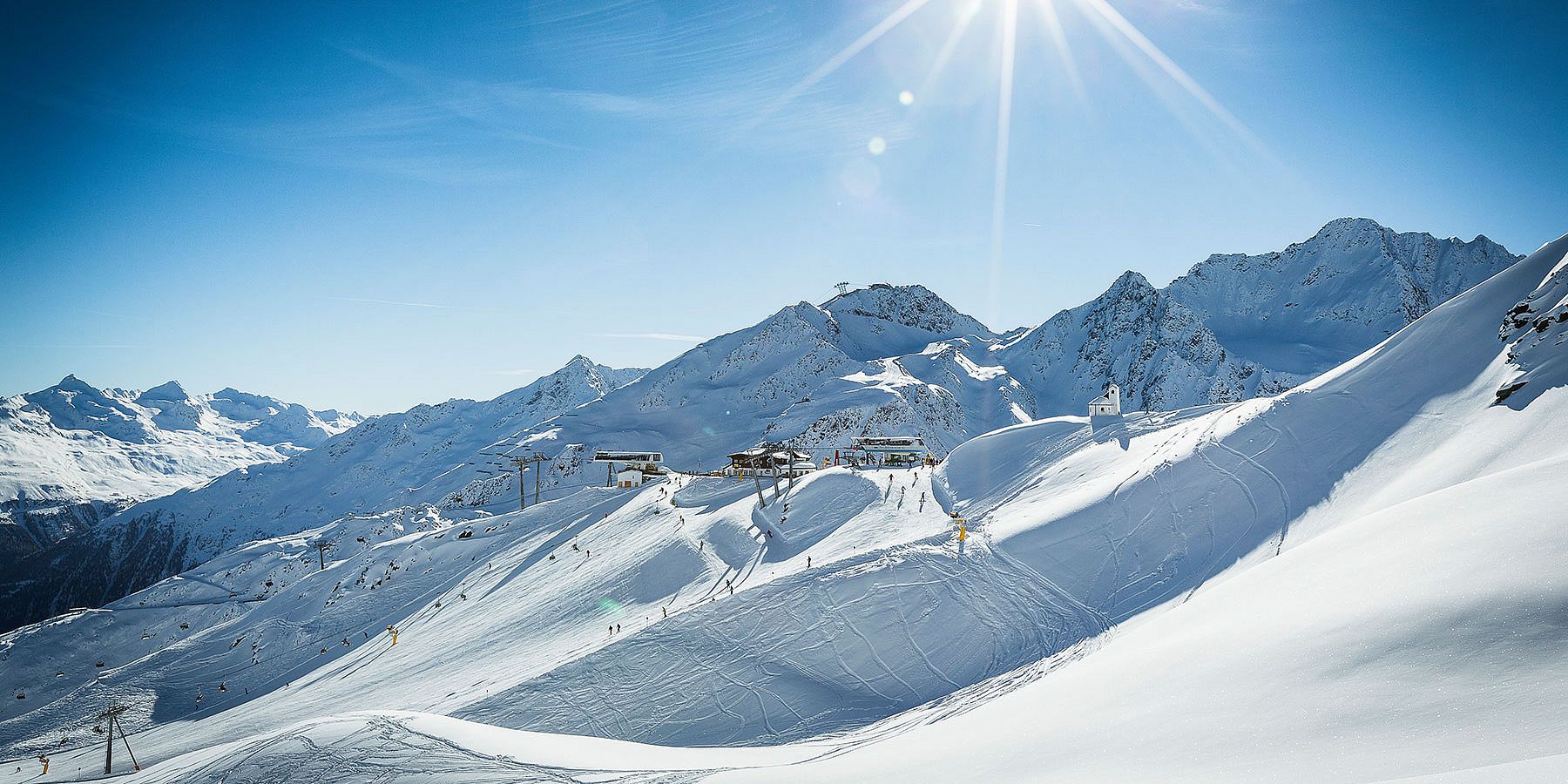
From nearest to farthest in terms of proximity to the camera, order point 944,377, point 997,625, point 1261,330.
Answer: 1. point 997,625
2. point 944,377
3. point 1261,330

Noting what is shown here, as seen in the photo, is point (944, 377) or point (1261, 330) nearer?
point (944, 377)

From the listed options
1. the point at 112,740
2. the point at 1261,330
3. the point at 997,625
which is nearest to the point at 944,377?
the point at 1261,330

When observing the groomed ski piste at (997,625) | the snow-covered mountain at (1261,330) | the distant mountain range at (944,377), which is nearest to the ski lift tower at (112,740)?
the groomed ski piste at (997,625)

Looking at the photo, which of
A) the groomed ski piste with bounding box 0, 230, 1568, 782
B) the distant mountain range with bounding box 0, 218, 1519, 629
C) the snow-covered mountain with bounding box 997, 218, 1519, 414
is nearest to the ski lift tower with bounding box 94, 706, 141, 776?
the groomed ski piste with bounding box 0, 230, 1568, 782

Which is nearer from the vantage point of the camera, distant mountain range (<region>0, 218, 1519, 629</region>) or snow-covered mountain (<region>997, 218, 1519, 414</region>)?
distant mountain range (<region>0, 218, 1519, 629</region>)

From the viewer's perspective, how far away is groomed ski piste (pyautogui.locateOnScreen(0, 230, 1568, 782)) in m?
8.95

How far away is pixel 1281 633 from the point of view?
11.3 metres

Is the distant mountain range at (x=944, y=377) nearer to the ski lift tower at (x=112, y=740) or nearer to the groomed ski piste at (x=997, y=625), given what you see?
the groomed ski piste at (x=997, y=625)

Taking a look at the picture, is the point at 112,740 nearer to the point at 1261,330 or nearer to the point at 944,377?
the point at 944,377

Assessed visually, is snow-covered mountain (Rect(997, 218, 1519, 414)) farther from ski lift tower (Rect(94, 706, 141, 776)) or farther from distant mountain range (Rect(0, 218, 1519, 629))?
ski lift tower (Rect(94, 706, 141, 776))

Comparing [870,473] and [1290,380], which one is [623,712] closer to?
[870,473]

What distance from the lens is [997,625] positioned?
25.1 metres

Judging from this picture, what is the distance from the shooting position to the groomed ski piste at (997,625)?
→ 8945 mm

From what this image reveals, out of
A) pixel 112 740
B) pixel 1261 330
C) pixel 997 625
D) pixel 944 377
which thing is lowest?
pixel 112 740
